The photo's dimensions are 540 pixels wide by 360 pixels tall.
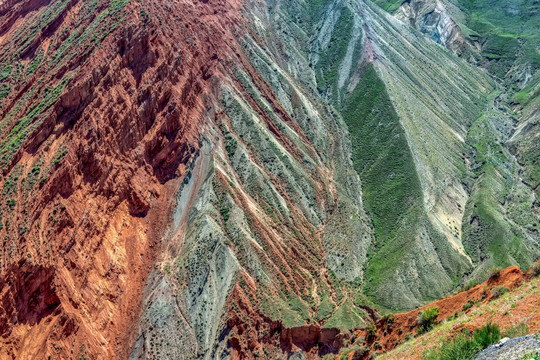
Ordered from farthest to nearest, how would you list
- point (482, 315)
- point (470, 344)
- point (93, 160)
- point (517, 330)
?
point (93, 160)
point (482, 315)
point (470, 344)
point (517, 330)

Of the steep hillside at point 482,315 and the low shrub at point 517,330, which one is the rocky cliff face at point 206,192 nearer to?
the steep hillside at point 482,315

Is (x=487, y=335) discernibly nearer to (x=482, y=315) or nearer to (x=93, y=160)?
(x=482, y=315)

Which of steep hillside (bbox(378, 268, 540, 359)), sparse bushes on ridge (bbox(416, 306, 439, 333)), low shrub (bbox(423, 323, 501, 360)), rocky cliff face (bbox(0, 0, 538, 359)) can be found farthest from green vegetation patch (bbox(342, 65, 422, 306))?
low shrub (bbox(423, 323, 501, 360))

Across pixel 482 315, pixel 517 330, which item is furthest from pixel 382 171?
pixel 517 330

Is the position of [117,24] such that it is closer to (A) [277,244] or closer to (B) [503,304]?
(A) [277,244]

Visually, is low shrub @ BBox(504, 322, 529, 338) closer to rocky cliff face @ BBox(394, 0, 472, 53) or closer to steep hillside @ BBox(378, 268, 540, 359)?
steep hillside @ BBox(378, 268, 540, 359)

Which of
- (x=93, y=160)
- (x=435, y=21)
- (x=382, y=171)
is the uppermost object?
(x=435, y=21)
